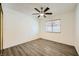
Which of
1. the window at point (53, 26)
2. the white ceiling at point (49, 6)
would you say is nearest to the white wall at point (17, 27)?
the white ceiling at point (49, 6)

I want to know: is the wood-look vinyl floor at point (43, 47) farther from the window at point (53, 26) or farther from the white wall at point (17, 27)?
the window at point (53, 26)

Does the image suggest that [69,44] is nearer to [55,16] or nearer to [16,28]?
[55,16]

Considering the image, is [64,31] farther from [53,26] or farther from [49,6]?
[49,6]

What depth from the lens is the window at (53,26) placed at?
210cm

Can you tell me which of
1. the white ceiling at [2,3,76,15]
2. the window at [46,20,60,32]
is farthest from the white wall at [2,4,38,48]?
the window at [46,20,60,32]

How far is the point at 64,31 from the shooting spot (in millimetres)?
2143

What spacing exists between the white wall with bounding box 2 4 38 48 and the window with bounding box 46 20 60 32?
0.86 ft

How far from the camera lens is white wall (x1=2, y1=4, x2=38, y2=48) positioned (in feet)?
6.27

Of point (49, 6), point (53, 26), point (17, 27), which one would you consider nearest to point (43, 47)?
point (53, 26)

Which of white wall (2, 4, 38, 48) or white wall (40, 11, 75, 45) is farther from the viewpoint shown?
white wall (40, 11, 75, 45)

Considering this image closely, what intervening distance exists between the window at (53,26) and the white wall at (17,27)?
0.86ft

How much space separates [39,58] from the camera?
1.61m

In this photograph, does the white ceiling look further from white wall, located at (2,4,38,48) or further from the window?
the window

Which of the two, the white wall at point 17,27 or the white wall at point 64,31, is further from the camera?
the white wall at point 64,31
